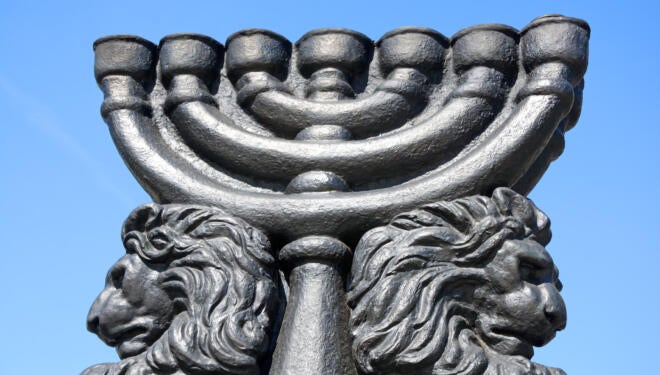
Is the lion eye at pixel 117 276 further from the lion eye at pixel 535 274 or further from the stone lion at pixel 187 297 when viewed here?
the lion eye at pixel 535 274

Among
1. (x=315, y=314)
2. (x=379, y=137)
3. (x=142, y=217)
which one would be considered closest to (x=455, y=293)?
(x=315, y=314)

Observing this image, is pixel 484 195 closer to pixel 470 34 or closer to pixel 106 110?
pixel 470 34

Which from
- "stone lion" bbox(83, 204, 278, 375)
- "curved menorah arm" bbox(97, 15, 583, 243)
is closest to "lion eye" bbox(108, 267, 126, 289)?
"stone lion" bbox(83, 204, 278, 375)

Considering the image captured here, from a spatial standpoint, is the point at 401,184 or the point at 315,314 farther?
the point at 401,184

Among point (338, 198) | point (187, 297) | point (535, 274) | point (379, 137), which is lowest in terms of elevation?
point (187, 297)

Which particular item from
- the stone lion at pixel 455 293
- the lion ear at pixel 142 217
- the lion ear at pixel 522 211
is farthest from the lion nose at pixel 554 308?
the lion ear at pixel 142 217

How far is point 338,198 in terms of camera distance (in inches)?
112

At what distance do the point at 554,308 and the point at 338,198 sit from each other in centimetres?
57

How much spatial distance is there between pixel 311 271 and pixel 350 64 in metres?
0.60

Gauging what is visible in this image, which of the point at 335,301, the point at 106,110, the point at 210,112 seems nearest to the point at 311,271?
the point at 335,301

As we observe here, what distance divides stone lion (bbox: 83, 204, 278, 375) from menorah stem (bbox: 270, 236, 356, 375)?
51 millimetres

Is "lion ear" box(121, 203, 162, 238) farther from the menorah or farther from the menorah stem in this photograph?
the menorah stem

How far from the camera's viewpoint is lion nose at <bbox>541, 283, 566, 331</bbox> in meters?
2.67

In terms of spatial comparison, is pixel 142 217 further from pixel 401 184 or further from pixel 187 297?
pixel 401 184
